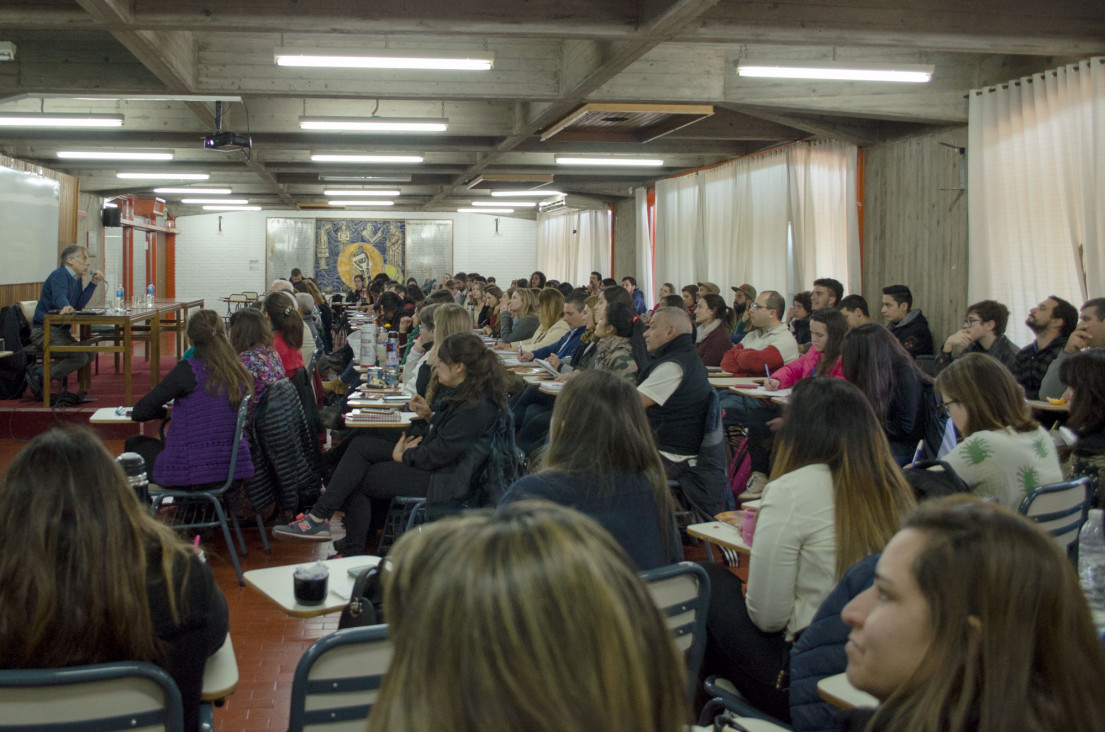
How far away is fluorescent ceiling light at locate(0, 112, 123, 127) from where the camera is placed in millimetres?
9195

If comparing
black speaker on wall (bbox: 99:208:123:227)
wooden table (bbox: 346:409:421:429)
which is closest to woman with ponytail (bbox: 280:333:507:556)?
wooden table (bbox: 346:409:421:429)

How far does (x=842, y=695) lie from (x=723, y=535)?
1204mm

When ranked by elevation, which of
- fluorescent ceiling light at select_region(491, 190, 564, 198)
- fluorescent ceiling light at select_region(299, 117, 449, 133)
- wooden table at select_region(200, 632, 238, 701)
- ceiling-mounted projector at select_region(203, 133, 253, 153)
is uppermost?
fluorescent ceiling light at select_region(491, 190, 564, 198)

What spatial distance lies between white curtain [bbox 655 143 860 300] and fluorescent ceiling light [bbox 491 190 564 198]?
9.21 feet

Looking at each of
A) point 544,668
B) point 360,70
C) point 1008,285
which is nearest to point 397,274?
point 360,70

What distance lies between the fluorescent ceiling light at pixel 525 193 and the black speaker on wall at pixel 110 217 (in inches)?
269

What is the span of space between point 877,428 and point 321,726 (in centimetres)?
155

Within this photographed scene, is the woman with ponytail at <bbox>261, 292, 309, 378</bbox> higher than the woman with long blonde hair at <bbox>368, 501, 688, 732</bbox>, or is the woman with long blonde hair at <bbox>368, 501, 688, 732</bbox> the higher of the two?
the woman with ponytail at <bbox>261, 292, 309, 378</bbox>

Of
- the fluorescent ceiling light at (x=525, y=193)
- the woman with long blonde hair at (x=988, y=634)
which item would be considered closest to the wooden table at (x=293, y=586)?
the woman with long blonde hair at (x=988, y=634)

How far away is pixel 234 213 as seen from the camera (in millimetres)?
24656

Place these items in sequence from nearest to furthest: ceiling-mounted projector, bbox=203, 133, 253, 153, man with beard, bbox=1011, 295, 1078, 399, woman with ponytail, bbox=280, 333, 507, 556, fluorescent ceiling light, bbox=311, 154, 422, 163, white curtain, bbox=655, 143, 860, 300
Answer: woman with ponytail, bbox=280, 333, 507, 556
man with beard, bbox=1011, 295, 1078, 399
ceiling-mounted projector, bbox=203, 133, 253, 153
white curtain, bbox=655, 143, 860, 300
fluorescent ceiling light, bbox=311, 154, 422, 163

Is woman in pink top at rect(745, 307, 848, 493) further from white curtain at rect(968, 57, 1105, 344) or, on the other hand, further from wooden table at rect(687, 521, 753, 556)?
wooden table at rect(687, 521, 753, 556)

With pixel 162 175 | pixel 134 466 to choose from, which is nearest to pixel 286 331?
pixel 134 466

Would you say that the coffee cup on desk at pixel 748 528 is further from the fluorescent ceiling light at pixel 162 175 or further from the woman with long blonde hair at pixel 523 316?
the fluorescent ceiling light at pixel 162 175
